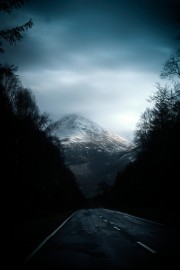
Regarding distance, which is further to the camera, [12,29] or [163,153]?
[163,153]

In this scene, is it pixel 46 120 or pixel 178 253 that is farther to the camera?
pixel 46 120

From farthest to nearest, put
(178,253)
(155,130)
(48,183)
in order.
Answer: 1. (48,183)
2. (155,130)
3. (178,253)

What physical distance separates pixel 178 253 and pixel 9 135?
62.3 ft

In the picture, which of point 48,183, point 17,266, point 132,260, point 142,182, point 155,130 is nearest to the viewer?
point 17,266

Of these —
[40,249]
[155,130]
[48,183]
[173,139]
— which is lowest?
[40,249]

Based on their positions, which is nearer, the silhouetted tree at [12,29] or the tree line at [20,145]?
the silhouetted tree at [12,29]

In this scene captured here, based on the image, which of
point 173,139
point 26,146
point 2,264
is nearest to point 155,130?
point 173,139

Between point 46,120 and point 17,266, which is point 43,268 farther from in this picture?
point 46,120

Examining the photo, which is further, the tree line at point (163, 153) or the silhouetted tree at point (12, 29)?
the tree line at point (163, 153)

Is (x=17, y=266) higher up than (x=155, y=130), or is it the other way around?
(x=155, y=130)

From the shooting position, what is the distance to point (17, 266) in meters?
7.33

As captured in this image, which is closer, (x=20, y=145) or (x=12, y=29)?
(x=12, y=29)

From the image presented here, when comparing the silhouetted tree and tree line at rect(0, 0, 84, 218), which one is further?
tree line at rect(0, 0, 84, 218)

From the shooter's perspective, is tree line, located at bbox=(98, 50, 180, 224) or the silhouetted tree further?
tree line, located at bbox=(98, 50, 180, 224)
